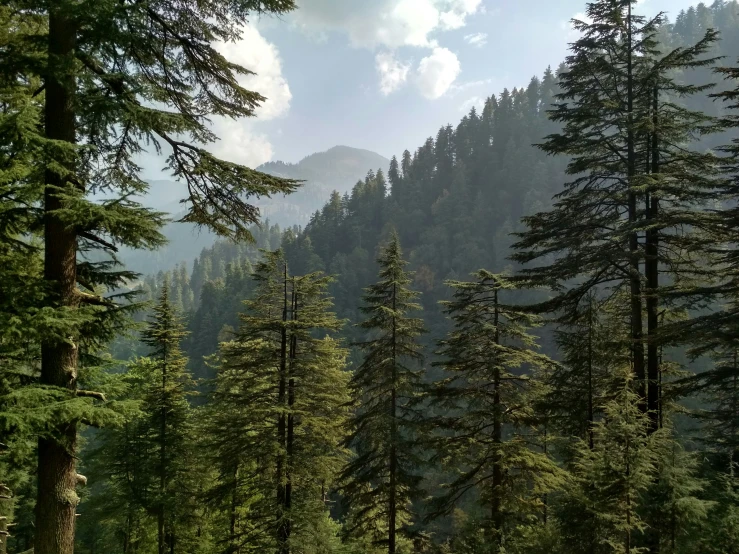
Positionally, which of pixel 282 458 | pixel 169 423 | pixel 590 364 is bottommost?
pixel 169 423

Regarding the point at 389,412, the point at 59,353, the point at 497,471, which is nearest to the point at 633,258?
the point at 497,471

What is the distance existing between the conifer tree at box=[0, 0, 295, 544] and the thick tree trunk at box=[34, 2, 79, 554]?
0.01 metres

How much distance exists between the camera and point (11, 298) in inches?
182

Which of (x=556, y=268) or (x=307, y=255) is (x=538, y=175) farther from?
A: (x=556, y=268)

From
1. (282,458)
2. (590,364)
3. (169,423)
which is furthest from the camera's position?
(169,423)

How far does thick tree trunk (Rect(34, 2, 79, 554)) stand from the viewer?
4.83 metres

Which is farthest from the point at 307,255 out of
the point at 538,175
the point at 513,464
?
the point at 513,464

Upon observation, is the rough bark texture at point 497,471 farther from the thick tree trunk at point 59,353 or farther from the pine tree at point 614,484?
the thick tree trunk at point 59,353

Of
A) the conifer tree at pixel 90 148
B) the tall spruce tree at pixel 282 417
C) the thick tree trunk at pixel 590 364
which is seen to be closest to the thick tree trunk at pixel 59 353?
the conifer tree at pixel 90 148

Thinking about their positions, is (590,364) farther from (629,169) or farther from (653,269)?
(629,169)

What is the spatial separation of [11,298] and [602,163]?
13.5m

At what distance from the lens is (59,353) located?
518cm

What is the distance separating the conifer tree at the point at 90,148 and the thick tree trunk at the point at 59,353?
1cm

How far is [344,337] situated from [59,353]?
394 inches
